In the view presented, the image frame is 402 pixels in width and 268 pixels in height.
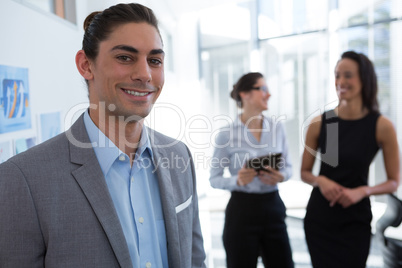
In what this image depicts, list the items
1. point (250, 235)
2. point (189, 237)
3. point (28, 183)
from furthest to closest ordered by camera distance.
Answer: point (250, 235)
point (189, 237)
point (28, 183)

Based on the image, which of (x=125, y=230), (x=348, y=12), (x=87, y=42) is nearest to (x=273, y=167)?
(x=125, y=230)

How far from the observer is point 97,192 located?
3.24 feet

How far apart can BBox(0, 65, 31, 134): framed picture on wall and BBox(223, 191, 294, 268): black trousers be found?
1359 millimetres

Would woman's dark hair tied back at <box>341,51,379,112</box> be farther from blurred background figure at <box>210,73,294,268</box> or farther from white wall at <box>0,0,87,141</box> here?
white wall at <box>0,0,87,141</box>

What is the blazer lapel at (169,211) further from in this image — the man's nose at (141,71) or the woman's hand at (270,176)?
the woman's hand at (270,176)

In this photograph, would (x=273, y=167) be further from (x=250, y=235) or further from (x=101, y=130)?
(x=101, y=130)

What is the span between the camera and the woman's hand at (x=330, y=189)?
5.60 feet

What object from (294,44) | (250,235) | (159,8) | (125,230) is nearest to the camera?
(125,230)

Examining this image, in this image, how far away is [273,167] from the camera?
2117 millimetres

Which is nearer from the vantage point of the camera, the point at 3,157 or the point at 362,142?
the point at 3,157

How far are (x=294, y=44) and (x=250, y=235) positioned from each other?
12.6ft

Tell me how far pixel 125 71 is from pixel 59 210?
47 centimetres

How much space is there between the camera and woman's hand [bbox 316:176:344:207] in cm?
171

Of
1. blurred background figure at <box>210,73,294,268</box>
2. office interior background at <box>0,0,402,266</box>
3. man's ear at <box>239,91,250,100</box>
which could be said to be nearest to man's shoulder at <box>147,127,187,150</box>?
blurred background figure at <box>210,73,294,268</box>
